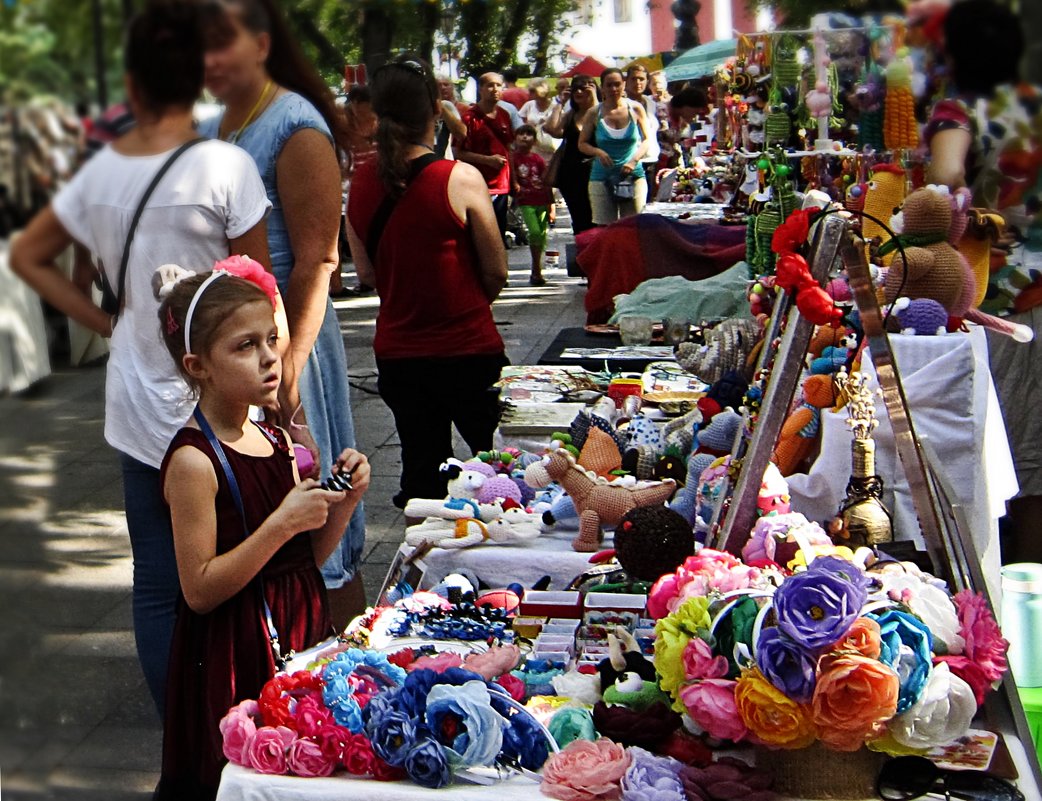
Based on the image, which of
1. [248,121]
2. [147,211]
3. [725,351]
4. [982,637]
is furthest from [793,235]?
[725,351]

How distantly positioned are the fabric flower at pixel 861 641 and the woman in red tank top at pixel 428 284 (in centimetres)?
211

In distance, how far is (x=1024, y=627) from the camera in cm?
230

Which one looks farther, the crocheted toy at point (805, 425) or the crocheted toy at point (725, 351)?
the crocheted toy at point (725, 351)

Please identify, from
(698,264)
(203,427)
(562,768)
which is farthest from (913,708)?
(698,264)

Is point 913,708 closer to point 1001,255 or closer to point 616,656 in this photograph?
point 616,656

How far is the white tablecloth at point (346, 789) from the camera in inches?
60.1

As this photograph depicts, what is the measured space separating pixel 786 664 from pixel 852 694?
0.08 m

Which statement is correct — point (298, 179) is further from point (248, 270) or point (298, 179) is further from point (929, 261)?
point (929, 261)

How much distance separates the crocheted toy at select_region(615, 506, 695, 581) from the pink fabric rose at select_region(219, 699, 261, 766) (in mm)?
796

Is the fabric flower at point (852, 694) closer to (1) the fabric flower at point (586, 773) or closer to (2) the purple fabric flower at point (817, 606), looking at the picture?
(2) the purple fabric flower at point (817, 606)

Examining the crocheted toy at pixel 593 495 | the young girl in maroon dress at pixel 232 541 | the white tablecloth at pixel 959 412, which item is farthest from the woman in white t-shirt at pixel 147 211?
the white tablecloth at pixel 959 412

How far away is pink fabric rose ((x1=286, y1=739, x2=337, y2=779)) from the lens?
1.58 meters

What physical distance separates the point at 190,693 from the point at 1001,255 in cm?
244

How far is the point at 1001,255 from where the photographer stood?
10.9 ft
